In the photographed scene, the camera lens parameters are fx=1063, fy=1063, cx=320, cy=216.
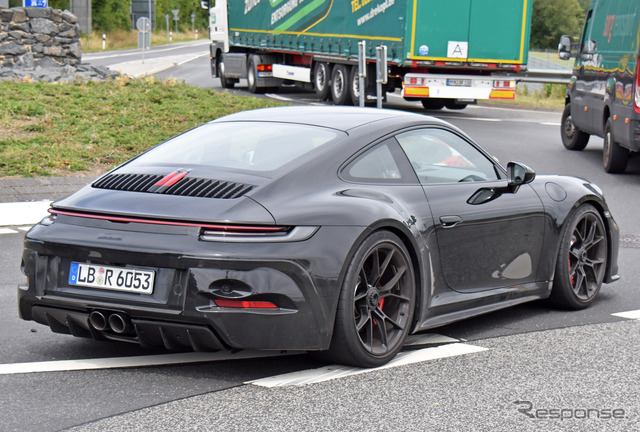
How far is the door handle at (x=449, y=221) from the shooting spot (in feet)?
18.8

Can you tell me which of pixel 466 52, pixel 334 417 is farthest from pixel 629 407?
pixel 466 52

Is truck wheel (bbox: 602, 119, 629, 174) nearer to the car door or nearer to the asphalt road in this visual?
the asphalt road

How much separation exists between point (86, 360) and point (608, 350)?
278cm

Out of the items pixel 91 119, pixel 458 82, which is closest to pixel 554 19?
pixel 458 82

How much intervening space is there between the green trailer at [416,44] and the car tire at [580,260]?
15.7 m

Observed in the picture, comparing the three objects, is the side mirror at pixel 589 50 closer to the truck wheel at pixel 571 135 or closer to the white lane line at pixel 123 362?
the truck wheel at pixel 571 135

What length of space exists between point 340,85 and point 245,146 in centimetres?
2038

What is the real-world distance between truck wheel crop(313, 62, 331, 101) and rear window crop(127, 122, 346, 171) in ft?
68.5

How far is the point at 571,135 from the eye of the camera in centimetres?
1822

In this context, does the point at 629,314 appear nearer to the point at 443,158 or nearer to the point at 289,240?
the point at 443,158

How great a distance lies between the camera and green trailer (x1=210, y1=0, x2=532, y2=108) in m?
22.4

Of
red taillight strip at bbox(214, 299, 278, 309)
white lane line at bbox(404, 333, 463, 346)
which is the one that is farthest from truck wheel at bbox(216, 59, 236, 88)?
red taillight strip at bbox(214, 299, 278, 309)

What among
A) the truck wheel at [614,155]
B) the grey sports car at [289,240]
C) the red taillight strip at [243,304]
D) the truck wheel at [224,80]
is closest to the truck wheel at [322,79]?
the truck wheel at [224,80]

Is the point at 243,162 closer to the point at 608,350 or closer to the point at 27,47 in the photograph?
the point at 608,350
